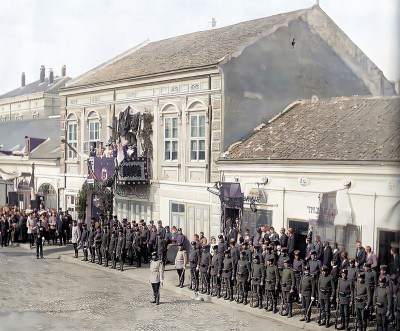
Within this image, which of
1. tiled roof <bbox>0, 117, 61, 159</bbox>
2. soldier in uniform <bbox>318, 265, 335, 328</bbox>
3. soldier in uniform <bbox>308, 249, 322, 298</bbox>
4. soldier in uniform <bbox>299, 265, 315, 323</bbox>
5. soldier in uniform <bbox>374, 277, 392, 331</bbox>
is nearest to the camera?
soldier in uniform <bbox>374, 277, 392, 331</bbox>

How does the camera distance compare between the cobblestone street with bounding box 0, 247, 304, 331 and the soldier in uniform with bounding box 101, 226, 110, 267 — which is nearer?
the cobblestone street with bounding box 0, 247, 304, 331

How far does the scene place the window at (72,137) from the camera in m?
31.3

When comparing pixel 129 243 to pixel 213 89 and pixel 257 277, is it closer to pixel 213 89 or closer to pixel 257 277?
pixel 213 89

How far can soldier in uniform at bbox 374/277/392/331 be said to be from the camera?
13.6 m

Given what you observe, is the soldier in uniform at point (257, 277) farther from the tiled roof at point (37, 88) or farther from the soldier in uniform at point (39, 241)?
the tiled roof at point (37, 88)

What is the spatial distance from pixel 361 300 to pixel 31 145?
25.8 m

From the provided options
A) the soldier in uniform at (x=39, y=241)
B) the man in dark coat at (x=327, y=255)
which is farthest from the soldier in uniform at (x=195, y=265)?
the soldier in uniform at (x=39, y=241)

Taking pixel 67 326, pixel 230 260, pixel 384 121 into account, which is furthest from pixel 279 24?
pixel 67 326

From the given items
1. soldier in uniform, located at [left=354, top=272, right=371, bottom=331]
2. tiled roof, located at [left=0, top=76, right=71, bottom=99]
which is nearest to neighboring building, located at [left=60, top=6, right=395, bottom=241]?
soldier in uniform, located at [left=354, top=272, right=371, bottom=331]

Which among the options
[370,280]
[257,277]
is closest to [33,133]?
[257,277]

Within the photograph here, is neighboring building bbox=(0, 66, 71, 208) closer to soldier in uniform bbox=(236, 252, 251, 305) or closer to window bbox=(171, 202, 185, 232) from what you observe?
window bbox=(171, 202, 185, 232)

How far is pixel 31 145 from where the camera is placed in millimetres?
35781

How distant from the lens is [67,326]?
14484 millimetres

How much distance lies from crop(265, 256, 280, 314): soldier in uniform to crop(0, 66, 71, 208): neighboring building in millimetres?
17186
